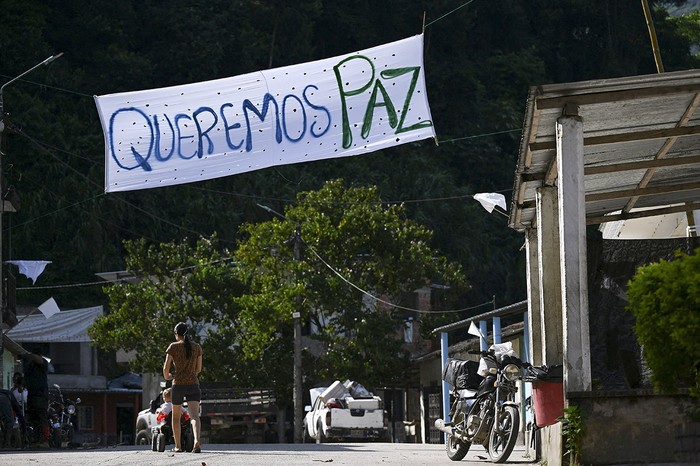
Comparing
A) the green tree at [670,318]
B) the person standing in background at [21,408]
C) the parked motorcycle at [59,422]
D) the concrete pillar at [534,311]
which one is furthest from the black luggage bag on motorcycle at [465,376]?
the parked motorcycle at [59,422]

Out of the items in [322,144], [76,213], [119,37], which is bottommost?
[322,144]

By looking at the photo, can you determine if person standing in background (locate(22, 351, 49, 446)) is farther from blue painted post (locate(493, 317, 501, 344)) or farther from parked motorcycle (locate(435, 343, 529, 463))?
blue painted post (locate(493, 317, 501, 344))

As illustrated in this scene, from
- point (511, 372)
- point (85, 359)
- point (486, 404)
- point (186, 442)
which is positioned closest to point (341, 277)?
point (186, 442)

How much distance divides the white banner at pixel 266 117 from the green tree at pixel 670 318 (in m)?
6.38

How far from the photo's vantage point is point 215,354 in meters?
40.7

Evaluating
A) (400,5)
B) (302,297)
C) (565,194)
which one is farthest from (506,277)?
(565,194)

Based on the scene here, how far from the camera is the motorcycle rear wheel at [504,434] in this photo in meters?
13.8

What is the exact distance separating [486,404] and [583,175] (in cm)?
377

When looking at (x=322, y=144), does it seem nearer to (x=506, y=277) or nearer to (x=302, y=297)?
(x=302, y=297)

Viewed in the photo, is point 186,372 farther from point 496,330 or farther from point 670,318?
point 496,330

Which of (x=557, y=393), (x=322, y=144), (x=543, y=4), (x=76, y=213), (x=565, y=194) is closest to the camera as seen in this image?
(x=565, y=194)

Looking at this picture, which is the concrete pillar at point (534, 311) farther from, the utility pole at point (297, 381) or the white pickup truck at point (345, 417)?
the utility pole at point (297, 381)

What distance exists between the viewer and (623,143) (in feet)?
44.6

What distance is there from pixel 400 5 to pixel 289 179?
515 inches
